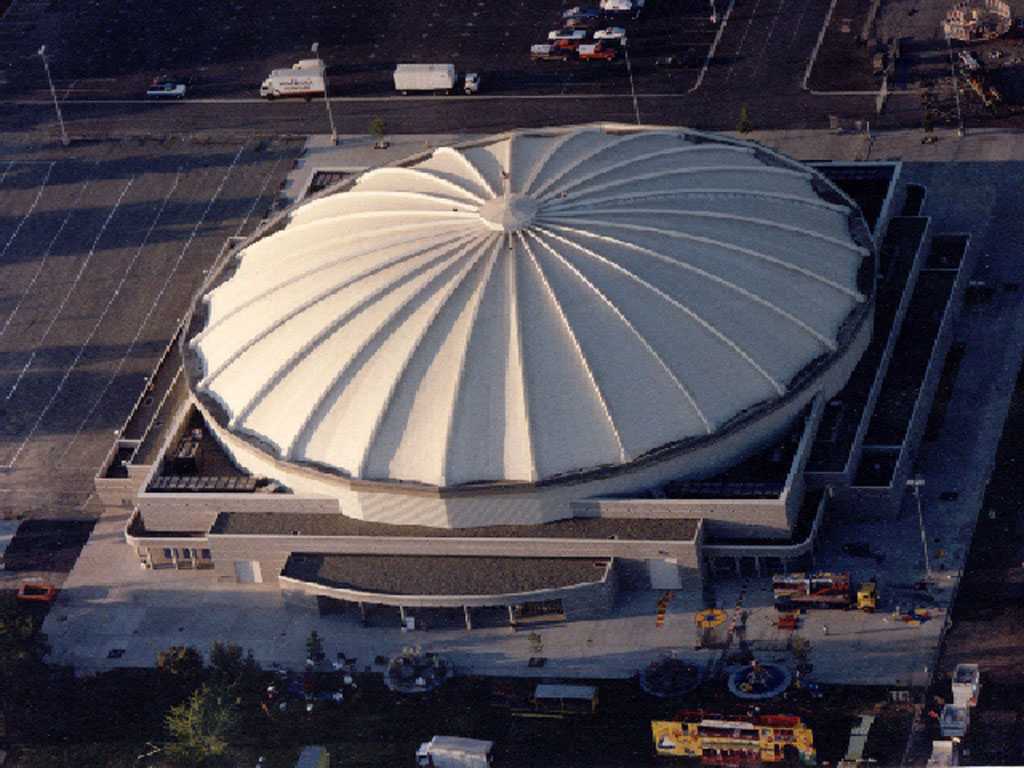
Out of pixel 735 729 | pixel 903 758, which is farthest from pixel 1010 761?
pixel 735 729

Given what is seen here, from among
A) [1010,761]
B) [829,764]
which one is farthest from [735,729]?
[1010,761]

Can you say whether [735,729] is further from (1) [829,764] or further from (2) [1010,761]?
(2) [1010,761]

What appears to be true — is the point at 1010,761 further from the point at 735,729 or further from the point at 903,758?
the point at 735,729
